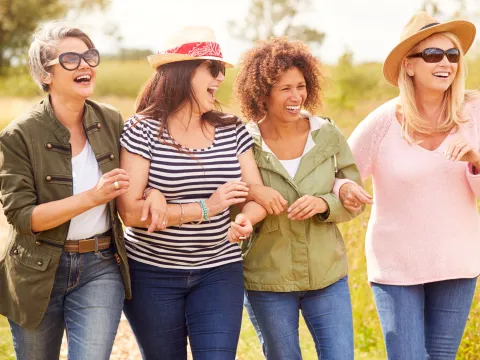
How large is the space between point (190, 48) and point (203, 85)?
19 centimetres

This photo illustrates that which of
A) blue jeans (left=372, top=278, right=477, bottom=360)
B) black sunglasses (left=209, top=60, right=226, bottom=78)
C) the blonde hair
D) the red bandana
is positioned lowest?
blue jeans (left=372, top=278, right=477, bottom=360)

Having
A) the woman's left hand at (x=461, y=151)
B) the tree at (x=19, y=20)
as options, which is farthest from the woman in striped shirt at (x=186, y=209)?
the tree at (x=19, y=20)

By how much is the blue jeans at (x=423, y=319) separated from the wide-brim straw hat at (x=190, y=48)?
153 cm

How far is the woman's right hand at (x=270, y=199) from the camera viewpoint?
4.03 meters

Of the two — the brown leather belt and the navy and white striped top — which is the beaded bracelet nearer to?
the navy and white striped top

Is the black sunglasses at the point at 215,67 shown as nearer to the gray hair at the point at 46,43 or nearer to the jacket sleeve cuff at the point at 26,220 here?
the gray hair at the point at 46,43

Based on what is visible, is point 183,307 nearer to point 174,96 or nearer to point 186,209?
point 186,209

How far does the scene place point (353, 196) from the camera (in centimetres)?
414

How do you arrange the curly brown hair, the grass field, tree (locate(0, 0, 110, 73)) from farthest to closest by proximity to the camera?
tree (locate(0, 0, 110, 73)) < the grass field < the curly brown hair

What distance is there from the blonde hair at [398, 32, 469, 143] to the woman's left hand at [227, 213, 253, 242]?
1.04 metres

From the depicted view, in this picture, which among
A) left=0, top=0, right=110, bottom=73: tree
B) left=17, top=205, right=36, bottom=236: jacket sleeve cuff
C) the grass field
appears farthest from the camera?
left=0, top=0, right=110, bottom=73: tree

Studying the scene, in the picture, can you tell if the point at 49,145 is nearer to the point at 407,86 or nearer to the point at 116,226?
the point at 116,226

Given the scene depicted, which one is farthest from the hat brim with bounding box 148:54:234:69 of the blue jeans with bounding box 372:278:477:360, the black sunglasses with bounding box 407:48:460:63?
the blue jeans with bounding box 372:278:477:360

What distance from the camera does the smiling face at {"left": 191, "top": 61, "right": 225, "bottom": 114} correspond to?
13.4 ft
